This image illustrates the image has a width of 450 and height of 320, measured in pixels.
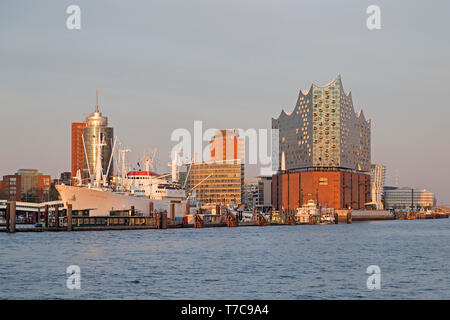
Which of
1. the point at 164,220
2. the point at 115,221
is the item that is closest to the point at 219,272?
the point at 164,220

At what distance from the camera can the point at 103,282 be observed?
3822 centimetres

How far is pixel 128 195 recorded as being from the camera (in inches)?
5669

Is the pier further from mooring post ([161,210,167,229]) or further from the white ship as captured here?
the white ship

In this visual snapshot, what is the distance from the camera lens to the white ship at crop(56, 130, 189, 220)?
13838 cm

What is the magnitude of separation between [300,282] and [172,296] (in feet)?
31.1

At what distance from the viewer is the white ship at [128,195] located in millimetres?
138375

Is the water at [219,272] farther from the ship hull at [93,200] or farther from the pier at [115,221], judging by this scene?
the ship hull at [93,200]

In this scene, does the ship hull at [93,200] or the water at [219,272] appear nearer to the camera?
the water at [219,272]

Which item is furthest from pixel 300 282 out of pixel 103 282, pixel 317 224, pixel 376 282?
pixel 317 224

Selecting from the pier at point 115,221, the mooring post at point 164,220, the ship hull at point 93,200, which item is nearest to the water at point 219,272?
the pier at point 115,221

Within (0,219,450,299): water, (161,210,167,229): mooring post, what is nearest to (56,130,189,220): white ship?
(161,210,167,229): mooring post

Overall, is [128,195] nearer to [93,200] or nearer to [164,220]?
[93,200]

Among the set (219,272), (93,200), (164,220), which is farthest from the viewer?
(93,200)

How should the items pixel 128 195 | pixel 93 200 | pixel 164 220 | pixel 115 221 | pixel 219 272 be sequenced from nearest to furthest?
pixel 219 272 < pixel 164 220 < pixel 115 221 < pixel 93 200 < pixel 128 195
